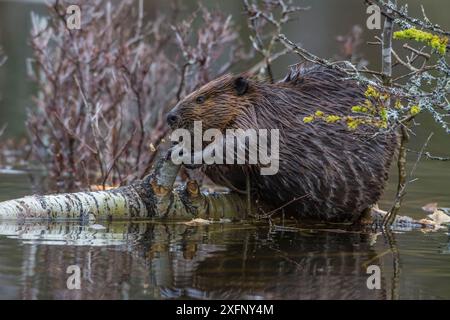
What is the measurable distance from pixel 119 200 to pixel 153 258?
43.3 inches

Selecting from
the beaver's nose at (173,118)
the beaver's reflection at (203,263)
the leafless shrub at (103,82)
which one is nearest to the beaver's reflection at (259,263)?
the beaver's reflection at (203,263)

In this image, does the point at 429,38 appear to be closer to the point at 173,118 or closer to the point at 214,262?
the point at 214,262

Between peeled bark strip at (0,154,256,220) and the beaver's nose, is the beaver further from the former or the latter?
peeled bark strip at (0,154,256,220)

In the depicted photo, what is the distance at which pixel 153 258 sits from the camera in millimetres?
4004

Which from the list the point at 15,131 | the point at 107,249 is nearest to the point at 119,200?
the point at 107,249

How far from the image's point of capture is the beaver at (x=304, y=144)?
500 centimetres

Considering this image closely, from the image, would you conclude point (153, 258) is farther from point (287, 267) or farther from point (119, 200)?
point (119, 200)

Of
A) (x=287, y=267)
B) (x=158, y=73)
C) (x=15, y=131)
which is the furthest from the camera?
(x=15, y=131)

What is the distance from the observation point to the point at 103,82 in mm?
7223

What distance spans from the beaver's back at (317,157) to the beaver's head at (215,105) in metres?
0.07

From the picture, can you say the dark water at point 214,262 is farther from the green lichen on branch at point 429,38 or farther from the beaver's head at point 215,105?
the green lichen on branch at point 429,38

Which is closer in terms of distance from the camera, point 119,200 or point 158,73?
point 119,200

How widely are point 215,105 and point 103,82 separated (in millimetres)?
2350

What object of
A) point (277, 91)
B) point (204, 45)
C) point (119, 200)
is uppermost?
point (204, 45)
